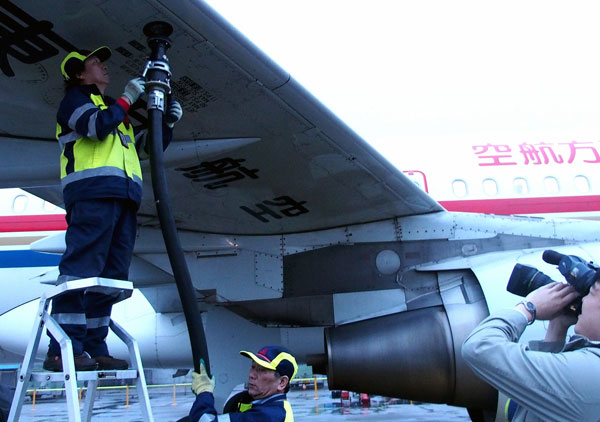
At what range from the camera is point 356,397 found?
1614cm

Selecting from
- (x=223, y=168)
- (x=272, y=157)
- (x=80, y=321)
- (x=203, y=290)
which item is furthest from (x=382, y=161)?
(x=80, y=321)

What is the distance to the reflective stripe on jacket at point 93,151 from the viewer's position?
2461mm

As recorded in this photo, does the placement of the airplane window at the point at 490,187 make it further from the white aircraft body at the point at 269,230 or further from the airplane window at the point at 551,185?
the airplane window at the point at 551,185

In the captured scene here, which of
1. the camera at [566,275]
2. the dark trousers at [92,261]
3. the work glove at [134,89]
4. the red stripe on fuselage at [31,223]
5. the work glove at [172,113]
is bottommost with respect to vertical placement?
the camera at [566,275]

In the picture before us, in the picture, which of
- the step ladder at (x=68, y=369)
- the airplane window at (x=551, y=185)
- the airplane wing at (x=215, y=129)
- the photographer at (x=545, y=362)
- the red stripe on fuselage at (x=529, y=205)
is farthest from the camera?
the airplane window at (x=551, y=185)

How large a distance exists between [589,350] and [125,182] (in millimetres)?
1949

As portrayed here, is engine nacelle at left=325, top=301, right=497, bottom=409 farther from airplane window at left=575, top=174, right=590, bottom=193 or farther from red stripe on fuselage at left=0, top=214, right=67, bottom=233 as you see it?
red stripe on fuselage at left=0, top=214, right=67, bottom=233

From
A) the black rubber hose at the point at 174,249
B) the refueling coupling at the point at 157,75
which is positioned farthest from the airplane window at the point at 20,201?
the black rubber hose at the point at 174,249

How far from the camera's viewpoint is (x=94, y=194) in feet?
8.14

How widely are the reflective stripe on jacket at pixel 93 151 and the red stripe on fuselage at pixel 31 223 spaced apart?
4.85 metres

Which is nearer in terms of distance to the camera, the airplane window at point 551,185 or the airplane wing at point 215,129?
the airplane wing at point 215,129

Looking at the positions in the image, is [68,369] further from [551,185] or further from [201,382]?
[551,185]

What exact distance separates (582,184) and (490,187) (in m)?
1.17

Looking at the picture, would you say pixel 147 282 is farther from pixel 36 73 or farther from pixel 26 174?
pixel 36 73
